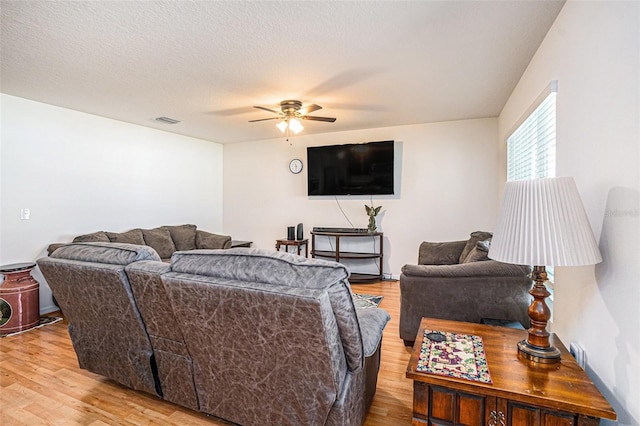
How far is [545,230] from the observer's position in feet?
3.74

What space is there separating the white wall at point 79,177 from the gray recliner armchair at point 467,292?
4.05 meters

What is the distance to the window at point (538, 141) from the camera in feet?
6.86

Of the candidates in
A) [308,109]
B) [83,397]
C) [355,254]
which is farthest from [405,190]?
[83,397]

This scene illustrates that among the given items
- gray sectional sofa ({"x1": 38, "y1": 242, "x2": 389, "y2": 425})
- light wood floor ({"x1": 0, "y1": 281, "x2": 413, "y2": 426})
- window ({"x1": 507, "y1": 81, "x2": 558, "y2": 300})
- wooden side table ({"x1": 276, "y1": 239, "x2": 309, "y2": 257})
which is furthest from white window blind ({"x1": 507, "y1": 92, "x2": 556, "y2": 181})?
wooden side table ({"x1": 276, "y1": 239, "x2": 309, "y2": 257})

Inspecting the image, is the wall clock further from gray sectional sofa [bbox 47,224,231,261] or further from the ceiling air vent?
the ceiling air vent

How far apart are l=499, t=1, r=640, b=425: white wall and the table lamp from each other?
0.14 meters

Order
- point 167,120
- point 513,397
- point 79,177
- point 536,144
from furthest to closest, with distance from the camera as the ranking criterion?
1. point 167,120
2. point 79,177
3. point 536,144
4. point 513,397

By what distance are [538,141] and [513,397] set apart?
210 cm

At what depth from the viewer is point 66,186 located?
152 inches

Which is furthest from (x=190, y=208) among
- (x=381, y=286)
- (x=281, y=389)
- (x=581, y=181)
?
(x=581, y=181)

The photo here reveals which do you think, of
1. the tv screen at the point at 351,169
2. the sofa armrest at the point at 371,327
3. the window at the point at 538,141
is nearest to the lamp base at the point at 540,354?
the sofa armrest at the point at 371,327

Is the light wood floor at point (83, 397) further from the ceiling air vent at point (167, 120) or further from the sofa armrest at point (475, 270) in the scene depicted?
the ceiling air vent at point (167, 120)

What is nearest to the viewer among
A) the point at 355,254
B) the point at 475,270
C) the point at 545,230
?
the point at 545,230

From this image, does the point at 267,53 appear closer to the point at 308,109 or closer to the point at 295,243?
the point at 308,109
